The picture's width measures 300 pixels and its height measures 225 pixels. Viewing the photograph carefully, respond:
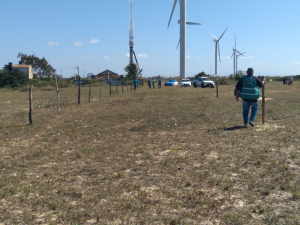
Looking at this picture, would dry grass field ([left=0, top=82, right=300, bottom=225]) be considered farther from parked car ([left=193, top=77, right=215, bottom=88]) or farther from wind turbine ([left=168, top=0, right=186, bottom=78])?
wind turbine ([left=168, top=0, right=186, bottom=78])

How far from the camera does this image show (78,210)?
385cm

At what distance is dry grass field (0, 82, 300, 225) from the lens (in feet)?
12.2

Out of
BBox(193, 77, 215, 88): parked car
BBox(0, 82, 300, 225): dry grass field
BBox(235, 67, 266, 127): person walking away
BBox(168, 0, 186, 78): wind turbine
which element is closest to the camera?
BBox(0, 82, 300, 225): dry grass field

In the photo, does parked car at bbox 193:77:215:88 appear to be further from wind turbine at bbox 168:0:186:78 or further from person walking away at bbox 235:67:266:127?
person walking away at bbox 235:67:266:127

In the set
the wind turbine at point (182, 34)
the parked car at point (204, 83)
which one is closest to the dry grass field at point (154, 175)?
the parked car at point (204, 83)

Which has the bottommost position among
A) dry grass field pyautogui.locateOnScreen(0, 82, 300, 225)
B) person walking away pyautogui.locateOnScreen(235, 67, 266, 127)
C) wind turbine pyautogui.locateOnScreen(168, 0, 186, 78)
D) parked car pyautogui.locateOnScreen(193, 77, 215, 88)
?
dry grass field pyautogui.locateOnScreen(0, 82, 300, 225)

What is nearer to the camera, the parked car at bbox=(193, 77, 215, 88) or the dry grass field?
the dry grass field

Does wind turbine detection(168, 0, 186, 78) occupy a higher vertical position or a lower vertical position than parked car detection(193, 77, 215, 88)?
higher

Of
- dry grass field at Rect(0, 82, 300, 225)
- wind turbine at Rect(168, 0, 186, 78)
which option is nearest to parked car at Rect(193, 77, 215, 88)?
wind turbine at Rect(168, 0, 186, 78)

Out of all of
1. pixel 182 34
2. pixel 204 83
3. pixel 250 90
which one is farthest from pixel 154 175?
pixel 182 34

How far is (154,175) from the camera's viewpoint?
16.6 ft

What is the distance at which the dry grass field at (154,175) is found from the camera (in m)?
3.71

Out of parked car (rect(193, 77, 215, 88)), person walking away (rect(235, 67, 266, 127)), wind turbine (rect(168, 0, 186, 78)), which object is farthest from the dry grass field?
wind turbine (rect(168, 0, 186, 78))

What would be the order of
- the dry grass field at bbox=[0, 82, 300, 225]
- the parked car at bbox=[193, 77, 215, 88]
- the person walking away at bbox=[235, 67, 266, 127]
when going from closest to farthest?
the dry grass field at bbox=[0, 82, 300, 225] < the person walking away at bbox=[235, 67, 266, 127] < the parked car at bbox=[193, 77, 215, 88]
